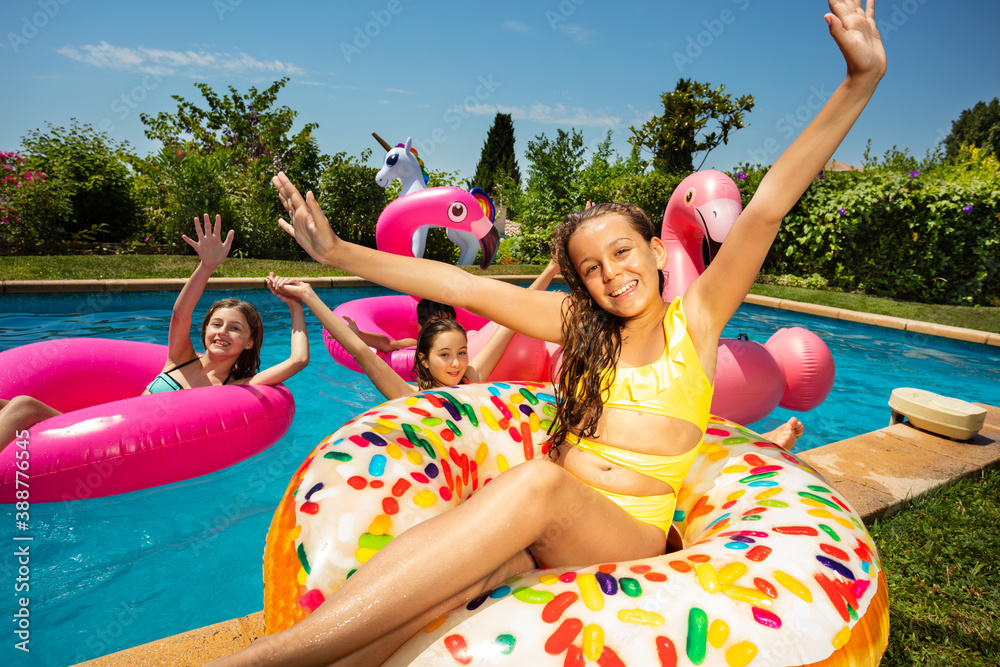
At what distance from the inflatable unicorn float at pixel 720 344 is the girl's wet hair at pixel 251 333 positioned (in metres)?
1.14

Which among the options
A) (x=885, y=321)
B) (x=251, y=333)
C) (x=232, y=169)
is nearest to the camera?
(x=251, y=333)

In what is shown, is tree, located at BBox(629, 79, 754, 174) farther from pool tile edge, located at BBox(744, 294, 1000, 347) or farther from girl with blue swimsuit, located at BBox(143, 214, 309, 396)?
girl with blue swimsuit, located at BBox(143, 214, 309, 396)

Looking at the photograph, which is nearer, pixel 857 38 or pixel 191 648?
pixel 857 38

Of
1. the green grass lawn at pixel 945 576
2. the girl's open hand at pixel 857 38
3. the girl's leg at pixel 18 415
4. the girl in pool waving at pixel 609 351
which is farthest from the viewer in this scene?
the girl's leg at pixel 18 415

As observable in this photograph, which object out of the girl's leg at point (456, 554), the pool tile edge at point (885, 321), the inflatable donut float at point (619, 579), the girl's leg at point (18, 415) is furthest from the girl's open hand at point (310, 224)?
the pool tile edge at point (885, 321)

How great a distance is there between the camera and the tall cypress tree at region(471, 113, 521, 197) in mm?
33000

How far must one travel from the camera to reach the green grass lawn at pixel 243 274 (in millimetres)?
7980

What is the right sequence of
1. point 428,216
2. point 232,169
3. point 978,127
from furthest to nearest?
point 978,127
point 232,169
point 428,216

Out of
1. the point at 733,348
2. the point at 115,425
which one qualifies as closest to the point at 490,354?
the point at 733,348

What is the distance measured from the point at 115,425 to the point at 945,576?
379 cm

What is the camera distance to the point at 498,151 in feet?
109

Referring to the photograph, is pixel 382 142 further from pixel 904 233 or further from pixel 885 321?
pixel 904 233

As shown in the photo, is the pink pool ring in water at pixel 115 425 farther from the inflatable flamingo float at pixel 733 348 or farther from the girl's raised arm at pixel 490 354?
the inflatable flamingo float at pixel 733 348

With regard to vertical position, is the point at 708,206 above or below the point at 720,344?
above
